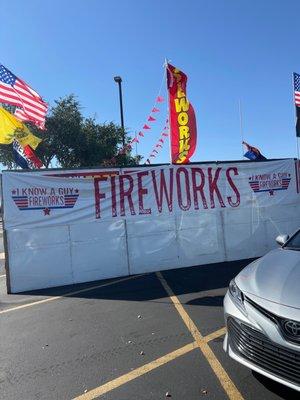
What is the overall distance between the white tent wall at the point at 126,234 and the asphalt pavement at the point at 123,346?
856 millimetres

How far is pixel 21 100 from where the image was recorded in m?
11.0

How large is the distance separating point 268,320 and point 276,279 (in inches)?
21.1

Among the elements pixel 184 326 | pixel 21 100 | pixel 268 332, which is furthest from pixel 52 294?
pixel 268 332

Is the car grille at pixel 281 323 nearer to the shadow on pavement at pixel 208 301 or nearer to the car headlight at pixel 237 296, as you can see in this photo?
the car headlight at pixel 237 296

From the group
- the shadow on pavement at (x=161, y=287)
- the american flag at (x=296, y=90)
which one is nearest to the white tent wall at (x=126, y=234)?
the shadow on pavement at (x=161, y=287)

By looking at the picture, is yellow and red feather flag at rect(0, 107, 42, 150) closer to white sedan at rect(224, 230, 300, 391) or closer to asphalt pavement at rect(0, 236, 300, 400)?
asphalt pavement at rect(0, 236, 300, 400)

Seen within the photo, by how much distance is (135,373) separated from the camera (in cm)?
479

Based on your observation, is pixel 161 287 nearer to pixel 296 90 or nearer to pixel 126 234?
pixel 126 234

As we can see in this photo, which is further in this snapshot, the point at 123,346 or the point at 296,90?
the point at 296,90

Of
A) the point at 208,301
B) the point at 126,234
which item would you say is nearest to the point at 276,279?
the point at 208,301

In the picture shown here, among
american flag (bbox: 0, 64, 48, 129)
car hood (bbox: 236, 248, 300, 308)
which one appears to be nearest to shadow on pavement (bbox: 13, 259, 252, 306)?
car hood (bbox: 236, 248, 300, 308)

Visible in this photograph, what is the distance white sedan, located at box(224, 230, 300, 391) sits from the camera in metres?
3.66

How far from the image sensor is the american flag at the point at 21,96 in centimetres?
1091

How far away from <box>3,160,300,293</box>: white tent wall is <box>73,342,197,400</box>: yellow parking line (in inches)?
195
